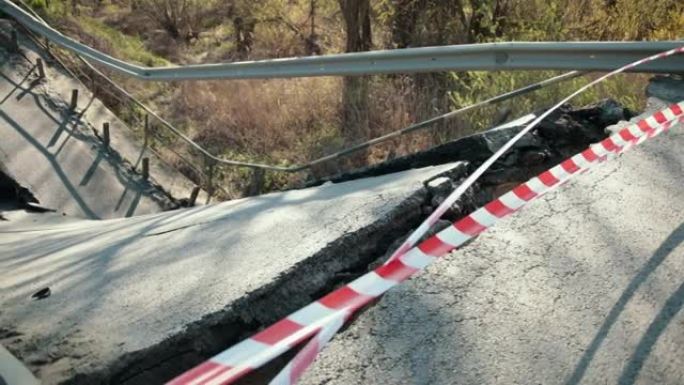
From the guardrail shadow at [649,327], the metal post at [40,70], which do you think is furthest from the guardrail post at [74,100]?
the guardrail shadow at [649,327]

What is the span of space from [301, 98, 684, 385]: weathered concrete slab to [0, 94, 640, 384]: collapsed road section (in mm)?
483

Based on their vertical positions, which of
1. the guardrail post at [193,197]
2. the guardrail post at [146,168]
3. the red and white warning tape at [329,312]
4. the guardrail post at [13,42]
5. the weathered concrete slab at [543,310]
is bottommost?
the guardrail post at [193,197]

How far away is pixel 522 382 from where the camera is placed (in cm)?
228

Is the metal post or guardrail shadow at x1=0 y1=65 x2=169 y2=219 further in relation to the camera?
the metal post

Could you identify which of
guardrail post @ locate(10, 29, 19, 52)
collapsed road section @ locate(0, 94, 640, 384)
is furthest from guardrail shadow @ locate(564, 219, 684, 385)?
guardrail post @ locate(10, 29, 19, 52)

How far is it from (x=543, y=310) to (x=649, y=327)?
382mm

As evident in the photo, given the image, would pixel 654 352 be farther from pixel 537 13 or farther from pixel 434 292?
pixel 537 13

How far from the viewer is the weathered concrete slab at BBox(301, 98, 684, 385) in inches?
92.0

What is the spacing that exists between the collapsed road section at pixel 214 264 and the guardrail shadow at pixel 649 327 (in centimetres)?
97

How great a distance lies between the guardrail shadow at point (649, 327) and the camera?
7.64ft

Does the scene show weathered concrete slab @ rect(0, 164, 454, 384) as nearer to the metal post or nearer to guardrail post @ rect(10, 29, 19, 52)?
the metal post

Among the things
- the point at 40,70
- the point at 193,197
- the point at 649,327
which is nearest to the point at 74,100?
the point at 40,70

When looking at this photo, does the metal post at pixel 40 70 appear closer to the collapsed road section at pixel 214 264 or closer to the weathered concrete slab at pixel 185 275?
the collapsed road section at pixel 214 264

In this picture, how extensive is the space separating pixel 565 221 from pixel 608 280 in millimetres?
522
